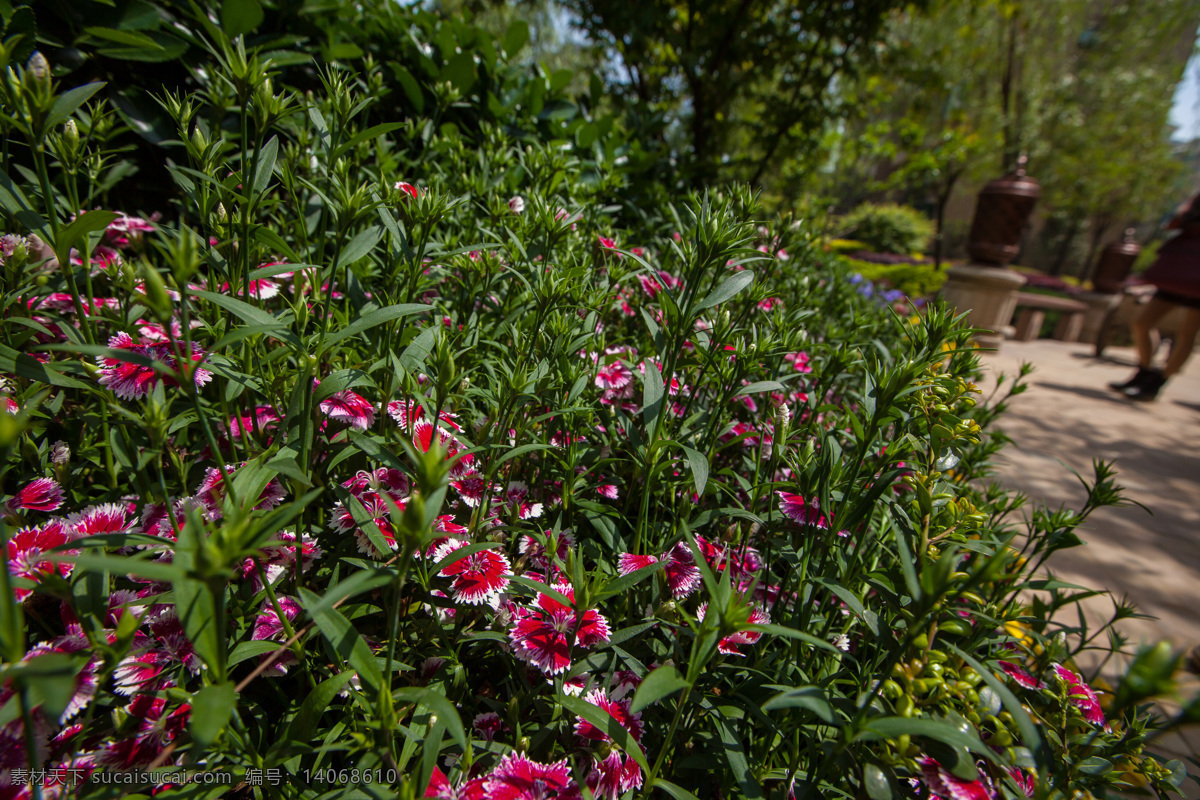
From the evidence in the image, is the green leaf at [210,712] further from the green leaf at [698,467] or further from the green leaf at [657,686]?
the green leaf at [698,467]

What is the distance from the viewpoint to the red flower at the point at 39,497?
0.90 metres

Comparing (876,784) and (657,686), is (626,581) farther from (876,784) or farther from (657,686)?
(876,784)

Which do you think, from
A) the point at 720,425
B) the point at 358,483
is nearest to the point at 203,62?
the point at 358,483

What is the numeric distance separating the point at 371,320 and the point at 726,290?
59cm

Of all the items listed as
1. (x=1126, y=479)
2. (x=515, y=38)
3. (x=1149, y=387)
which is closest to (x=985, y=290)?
(x=1149, y=387)

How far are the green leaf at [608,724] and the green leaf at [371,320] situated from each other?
607 mm

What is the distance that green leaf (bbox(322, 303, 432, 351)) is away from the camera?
818 mm

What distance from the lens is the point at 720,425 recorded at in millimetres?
1318

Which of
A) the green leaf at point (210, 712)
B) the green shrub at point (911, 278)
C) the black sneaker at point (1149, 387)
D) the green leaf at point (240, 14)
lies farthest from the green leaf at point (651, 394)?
the black sneaker at point (1149, 387)

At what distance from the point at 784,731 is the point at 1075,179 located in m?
20.8

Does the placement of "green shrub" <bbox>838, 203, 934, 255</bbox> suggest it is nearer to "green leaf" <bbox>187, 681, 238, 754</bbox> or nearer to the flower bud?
the flower bud

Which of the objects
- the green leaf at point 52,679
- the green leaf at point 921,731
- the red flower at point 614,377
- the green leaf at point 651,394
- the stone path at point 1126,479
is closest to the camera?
the green leaf at point 52,679

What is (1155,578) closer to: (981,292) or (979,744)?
(979,744)

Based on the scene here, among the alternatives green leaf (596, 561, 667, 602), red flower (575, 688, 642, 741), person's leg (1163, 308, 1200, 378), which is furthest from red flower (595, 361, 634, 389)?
person's leg (1163, 308, 1200, 378)
